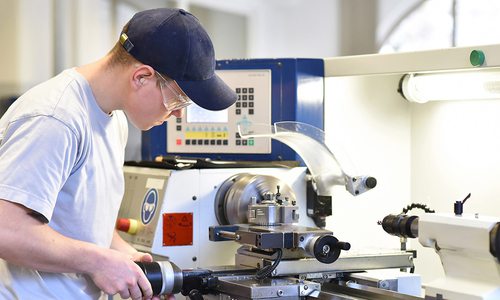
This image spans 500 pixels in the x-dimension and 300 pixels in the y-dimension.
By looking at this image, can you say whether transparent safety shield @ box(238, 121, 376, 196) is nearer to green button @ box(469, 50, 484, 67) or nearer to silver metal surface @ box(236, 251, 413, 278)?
silver metal surface @ box(236, 251, 413, 278)

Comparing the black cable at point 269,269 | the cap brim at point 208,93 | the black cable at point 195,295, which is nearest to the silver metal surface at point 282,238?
the black cable at point 269,269

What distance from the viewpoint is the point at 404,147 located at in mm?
2336

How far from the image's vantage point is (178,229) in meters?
1.91

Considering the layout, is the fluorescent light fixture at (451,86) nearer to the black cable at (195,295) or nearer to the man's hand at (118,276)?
the black cable at (195,295)

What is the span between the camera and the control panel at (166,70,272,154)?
2162 millimetres

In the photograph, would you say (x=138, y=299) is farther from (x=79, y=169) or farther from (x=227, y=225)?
(x=227, y=225)

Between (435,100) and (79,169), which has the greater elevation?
(435,100)

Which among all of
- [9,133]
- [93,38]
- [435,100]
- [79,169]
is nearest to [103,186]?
[79,169]

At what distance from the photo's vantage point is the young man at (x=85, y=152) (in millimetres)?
1322

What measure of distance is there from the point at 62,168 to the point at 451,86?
3.70 ft

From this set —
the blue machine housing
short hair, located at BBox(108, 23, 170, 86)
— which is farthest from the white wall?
short hair, located at BBox(108, 23, 170, 86)

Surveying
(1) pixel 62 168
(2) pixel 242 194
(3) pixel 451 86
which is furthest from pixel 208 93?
A: (3) pixel 451 86

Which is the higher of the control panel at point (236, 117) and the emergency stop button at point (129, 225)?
the control panel at point (236, 117)

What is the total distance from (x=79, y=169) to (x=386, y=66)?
0.92 metres
